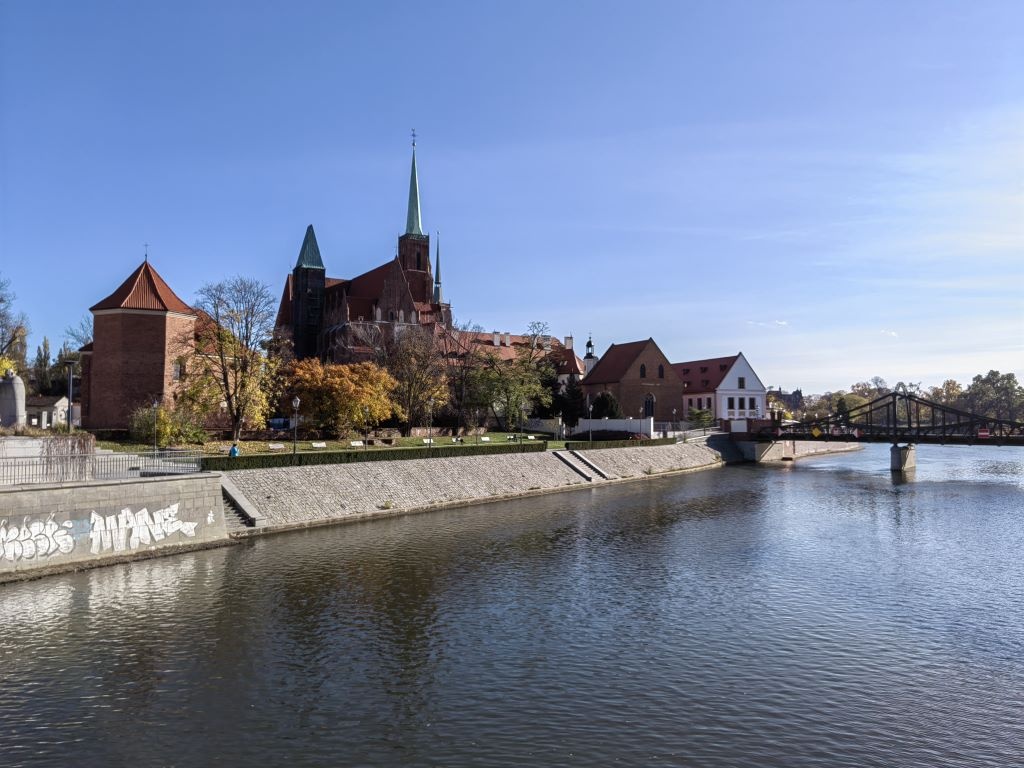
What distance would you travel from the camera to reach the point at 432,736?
12.6 meters

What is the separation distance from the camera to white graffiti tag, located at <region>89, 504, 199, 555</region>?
81.0 ft

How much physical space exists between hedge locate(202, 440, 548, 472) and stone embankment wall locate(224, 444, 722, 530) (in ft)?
1.22

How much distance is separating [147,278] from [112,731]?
4388cm

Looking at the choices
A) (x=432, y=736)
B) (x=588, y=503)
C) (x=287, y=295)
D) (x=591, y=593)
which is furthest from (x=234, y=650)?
(x=287, y=295)

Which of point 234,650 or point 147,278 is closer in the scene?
point 234,650

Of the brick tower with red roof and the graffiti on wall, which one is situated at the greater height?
the brick tower with red roof

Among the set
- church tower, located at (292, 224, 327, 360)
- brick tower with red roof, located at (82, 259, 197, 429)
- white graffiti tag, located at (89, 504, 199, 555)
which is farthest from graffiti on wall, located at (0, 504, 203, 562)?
church tower, located at (292, 224, 327, 360)

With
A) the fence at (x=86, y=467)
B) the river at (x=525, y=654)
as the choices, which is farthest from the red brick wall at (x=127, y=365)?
the river at (x=525, y=654)

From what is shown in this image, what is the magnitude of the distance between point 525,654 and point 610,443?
44548mm

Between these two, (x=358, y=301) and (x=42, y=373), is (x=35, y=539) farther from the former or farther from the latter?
(x=42, y=373)

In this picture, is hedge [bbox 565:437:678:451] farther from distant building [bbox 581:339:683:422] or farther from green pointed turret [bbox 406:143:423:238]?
green pointed turret [bbox 406:143:423:238]

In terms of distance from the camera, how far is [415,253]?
328ft

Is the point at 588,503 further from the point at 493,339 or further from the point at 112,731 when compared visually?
the point at 493,339

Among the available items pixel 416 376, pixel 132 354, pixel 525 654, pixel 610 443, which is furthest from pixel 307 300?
pixel 525 654
